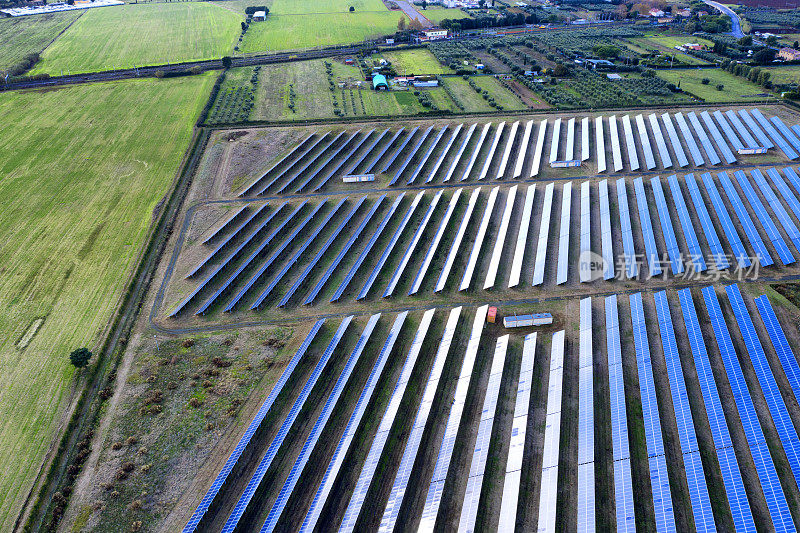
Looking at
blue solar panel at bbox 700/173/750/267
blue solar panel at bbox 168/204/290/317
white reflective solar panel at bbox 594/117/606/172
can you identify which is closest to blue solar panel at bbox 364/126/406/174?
blue solar panel at bbox 168/204/290/317

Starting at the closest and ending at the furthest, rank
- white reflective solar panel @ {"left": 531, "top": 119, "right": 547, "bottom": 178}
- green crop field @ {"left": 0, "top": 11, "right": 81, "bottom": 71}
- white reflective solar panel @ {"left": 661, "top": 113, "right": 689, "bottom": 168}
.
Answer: white reflective solar panel @ {"left": 531, "top": 119, "right": 547, "bottom": 178}
white reflective solar panel @ {"left": 661, "top": 113, "right": 689, "bottom": 168}
green crop field @ {"left": 0, "top": 11, "right": 81, "bottom": 71}

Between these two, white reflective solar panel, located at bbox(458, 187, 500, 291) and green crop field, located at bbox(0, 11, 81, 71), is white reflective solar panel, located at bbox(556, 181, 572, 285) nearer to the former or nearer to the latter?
white reflective solar panel, located at bbox(458, 187, 500, 291)

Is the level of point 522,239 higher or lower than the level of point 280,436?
higher

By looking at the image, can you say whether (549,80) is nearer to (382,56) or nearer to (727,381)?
(382,56)

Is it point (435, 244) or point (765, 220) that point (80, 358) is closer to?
point (435, 244)

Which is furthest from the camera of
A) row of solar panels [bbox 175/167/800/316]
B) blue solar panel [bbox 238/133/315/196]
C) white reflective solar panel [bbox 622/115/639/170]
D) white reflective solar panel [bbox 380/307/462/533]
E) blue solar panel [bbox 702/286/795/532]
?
white reflective solar panel [bbox 622/115/639/170]

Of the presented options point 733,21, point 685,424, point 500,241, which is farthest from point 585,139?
point 733,21
